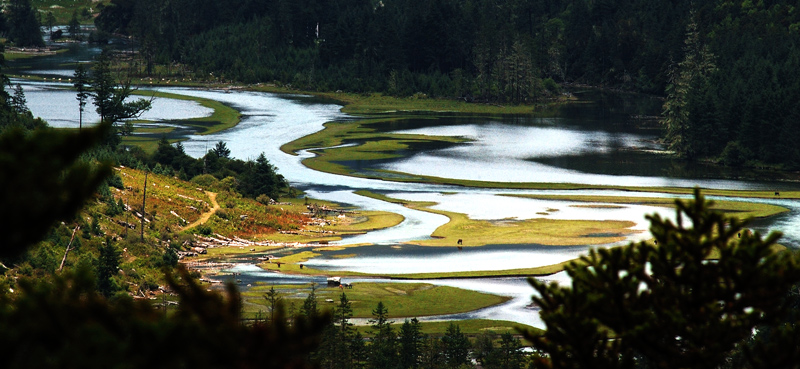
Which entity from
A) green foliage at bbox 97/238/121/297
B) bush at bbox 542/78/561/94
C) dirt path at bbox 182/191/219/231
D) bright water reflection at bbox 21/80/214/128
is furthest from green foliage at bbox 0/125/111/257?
bush at bbox 542/78/561/94

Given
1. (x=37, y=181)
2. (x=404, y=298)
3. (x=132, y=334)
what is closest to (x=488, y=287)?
(x=404, y=298)

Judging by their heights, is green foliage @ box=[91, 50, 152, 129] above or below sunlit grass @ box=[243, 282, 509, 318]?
above

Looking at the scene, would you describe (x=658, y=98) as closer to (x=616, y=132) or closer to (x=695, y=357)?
(x=616, y=132)

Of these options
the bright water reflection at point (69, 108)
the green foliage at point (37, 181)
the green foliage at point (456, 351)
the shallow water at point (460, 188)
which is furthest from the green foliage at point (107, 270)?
the bright water reflection at point (69, 108)

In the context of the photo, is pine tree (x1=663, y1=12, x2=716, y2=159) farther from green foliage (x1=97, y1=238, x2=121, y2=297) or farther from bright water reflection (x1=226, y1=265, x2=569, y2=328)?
green foliage (x1=97, y1=238, x2=121, y2=297)

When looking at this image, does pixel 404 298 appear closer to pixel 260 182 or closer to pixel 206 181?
pixel 260 182

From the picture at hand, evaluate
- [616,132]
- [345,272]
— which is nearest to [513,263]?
[345,272]

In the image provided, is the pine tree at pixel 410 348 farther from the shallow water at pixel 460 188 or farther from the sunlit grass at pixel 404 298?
the shallow water at pixel 460 188
